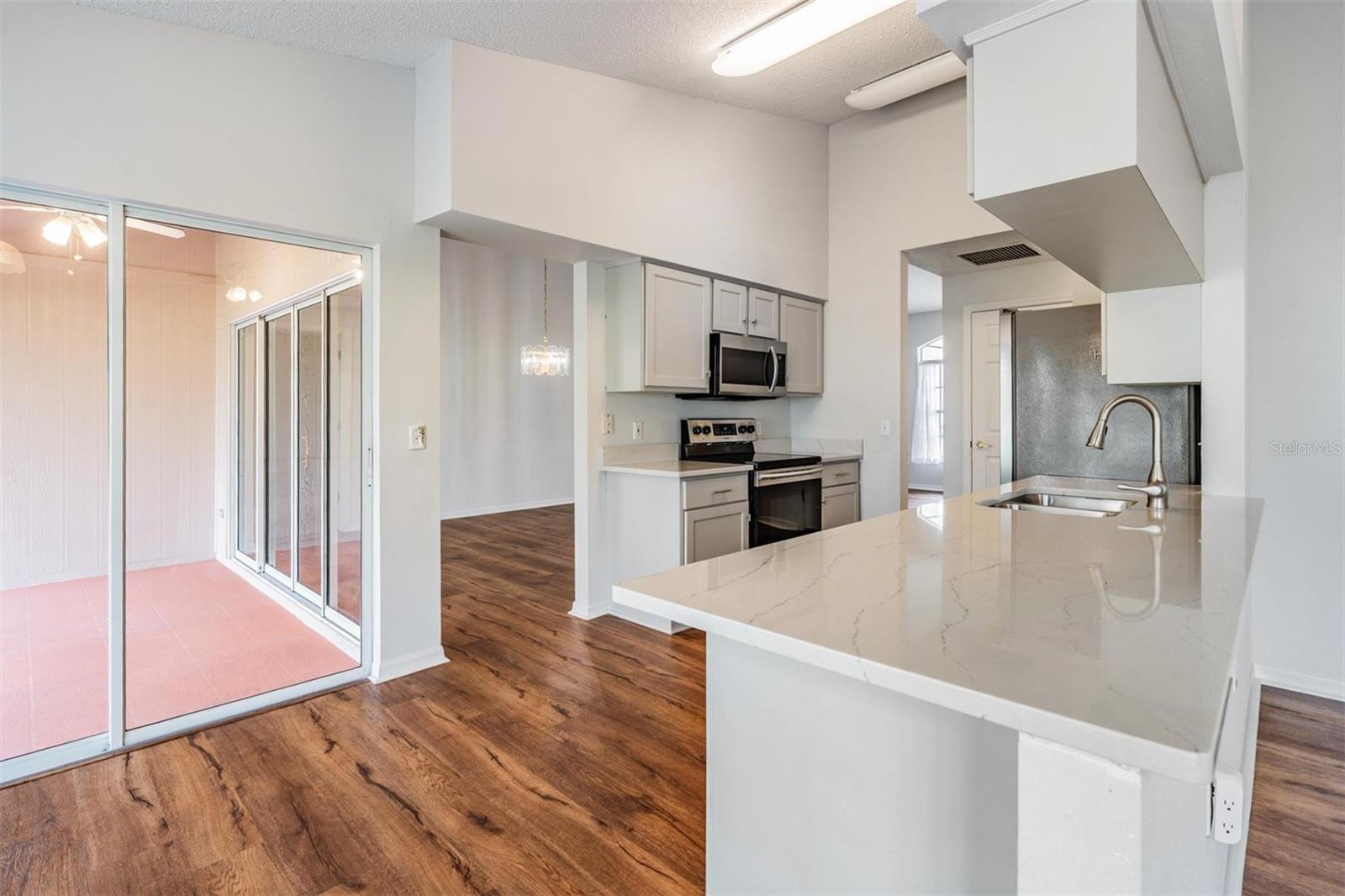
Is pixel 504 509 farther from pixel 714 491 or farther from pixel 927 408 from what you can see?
pixel 927 408

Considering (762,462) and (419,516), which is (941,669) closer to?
(419,516)

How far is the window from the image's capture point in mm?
10234

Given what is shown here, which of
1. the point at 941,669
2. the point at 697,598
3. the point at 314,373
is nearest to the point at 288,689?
the point at 314,373

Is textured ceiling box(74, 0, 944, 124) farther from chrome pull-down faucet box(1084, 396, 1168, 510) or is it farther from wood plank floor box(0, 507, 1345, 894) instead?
wood plank floor box(0, 507, 1345, 894)

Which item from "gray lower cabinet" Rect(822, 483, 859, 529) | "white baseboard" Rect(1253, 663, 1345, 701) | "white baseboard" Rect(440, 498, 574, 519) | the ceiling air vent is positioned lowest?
"white baseboard" Rect(1253, 663, 1345, 701)

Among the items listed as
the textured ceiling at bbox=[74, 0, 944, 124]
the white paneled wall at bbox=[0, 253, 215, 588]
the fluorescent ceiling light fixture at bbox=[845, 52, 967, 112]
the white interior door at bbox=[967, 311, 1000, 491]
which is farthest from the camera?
the white interior door at bbox=[967, 311, 1000, 491]

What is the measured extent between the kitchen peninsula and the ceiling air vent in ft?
12.3

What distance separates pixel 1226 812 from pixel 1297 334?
2.80m

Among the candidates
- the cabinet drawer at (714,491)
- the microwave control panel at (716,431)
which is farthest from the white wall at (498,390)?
the cabinet drawer at (714,491)

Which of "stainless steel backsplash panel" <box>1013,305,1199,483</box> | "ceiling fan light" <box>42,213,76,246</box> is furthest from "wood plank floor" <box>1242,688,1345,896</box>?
"ceiling fan light" <box>42,213,76,246</box>

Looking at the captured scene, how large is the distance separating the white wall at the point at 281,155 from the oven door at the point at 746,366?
1.62 m

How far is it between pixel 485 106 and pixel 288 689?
8.61ft

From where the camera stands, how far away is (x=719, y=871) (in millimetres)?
1239

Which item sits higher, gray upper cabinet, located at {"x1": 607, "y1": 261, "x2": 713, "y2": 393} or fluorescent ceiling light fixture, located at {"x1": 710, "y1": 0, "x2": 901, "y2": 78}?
fluorescent ceiling light fixture, located at {"x1": 710, "y1": 0, "x2": 901, "y2": 78}
